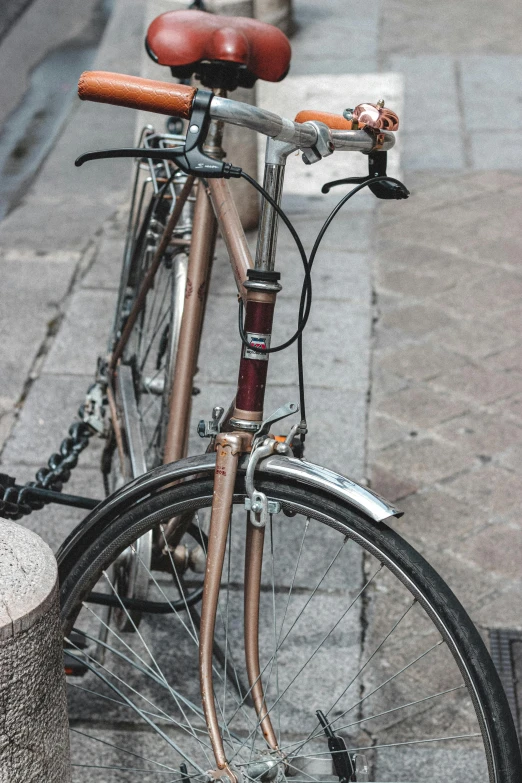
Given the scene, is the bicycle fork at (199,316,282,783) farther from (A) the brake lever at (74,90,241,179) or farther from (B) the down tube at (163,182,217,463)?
(B) the down tube at (163,182,217,463)

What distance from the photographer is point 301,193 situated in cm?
570

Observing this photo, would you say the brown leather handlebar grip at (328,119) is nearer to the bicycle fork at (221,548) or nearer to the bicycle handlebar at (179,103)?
the bicycle handlebar at (179,103)

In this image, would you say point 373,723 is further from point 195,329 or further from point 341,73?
point 341,73

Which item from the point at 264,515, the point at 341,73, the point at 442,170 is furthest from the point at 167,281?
the point at 341,73

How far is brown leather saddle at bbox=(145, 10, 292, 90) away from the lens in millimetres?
2297

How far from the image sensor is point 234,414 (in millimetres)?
1907

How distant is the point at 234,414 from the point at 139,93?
58 cm

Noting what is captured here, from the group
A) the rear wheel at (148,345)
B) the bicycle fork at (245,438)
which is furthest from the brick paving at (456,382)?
the bicycle fork at (245,438)

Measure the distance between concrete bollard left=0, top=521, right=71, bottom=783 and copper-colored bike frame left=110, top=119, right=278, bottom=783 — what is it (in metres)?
0.27

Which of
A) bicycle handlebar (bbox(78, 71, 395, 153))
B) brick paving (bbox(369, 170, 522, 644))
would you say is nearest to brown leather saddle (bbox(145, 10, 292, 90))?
bicycle handlebar (bbox(78, 71, 395, 153))

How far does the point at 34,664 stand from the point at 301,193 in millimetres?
4351

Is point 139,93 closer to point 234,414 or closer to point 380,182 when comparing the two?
point 380,182

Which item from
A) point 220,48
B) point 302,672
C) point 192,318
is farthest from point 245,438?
point 302,672

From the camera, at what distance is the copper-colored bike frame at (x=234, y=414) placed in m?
1.85
